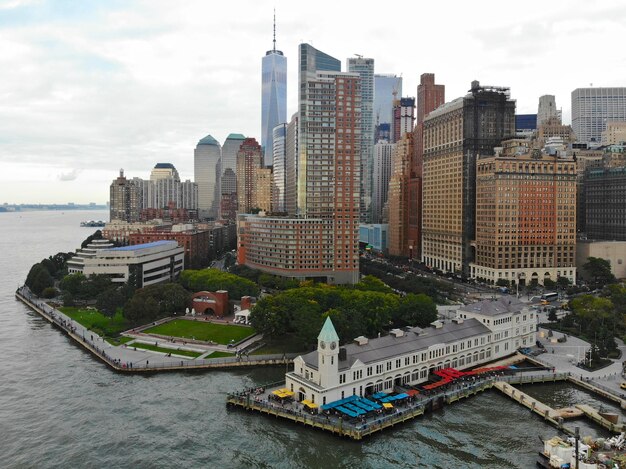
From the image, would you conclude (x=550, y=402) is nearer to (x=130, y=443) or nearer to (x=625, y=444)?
(x=625, y=444)

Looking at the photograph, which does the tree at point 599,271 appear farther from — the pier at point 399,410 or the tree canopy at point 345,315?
the pier at point 399,410

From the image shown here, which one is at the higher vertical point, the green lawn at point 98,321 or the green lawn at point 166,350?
the green lawn at point 98,321

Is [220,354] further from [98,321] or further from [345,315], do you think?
[98,321]

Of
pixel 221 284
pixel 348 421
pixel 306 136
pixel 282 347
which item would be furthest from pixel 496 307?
pixel 306 136

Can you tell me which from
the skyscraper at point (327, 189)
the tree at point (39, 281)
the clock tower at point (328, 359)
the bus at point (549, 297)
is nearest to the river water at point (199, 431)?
the clock tower at point (328, 359)

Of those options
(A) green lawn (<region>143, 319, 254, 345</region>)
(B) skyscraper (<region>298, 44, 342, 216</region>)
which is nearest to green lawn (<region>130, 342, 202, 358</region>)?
(A) green lawn (<region>143, 319, 254, 345</region>)

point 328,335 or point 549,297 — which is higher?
point 328,335
